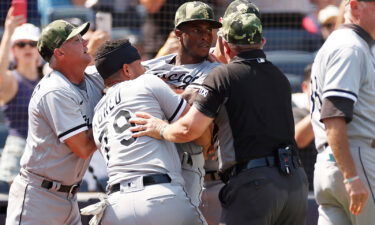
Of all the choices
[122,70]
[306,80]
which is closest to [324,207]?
[122,70]

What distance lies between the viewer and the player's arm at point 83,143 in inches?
200

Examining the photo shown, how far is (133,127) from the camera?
181 inches

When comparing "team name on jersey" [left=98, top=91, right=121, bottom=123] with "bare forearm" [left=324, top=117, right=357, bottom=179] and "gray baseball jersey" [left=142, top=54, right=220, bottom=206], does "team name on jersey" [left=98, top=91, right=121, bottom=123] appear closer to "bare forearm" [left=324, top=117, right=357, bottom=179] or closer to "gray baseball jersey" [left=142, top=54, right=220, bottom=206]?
"gray baseball jersey" [left=142, top=54, right=220, bottom=206]

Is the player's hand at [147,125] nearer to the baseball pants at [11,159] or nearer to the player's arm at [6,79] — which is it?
the baseball pants at [11,159]

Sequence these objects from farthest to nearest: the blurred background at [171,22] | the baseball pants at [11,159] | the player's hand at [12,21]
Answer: the blurred background at [171,22], the player's hand at [12,21], the baseball pants at [11,159]

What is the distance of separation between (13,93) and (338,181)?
3.90 m

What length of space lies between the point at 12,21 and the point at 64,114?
3.20 meters

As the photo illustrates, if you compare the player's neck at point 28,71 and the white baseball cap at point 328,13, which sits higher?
the white baseball cap at point 328,13

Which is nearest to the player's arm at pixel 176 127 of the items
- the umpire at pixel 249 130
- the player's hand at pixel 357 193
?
the umpire at pixel 249 130

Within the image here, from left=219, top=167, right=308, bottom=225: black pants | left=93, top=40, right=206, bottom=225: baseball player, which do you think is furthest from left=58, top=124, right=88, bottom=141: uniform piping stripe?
left=219, top=167, right=308, bottom=225: black pants

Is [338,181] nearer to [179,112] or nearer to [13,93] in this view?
[179,112]

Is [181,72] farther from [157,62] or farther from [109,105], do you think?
[109,105]

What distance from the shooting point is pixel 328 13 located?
8.98 metres

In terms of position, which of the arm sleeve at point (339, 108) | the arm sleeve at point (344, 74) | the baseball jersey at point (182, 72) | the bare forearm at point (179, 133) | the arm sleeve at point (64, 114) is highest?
the arm sleeve at point (344, 74)
